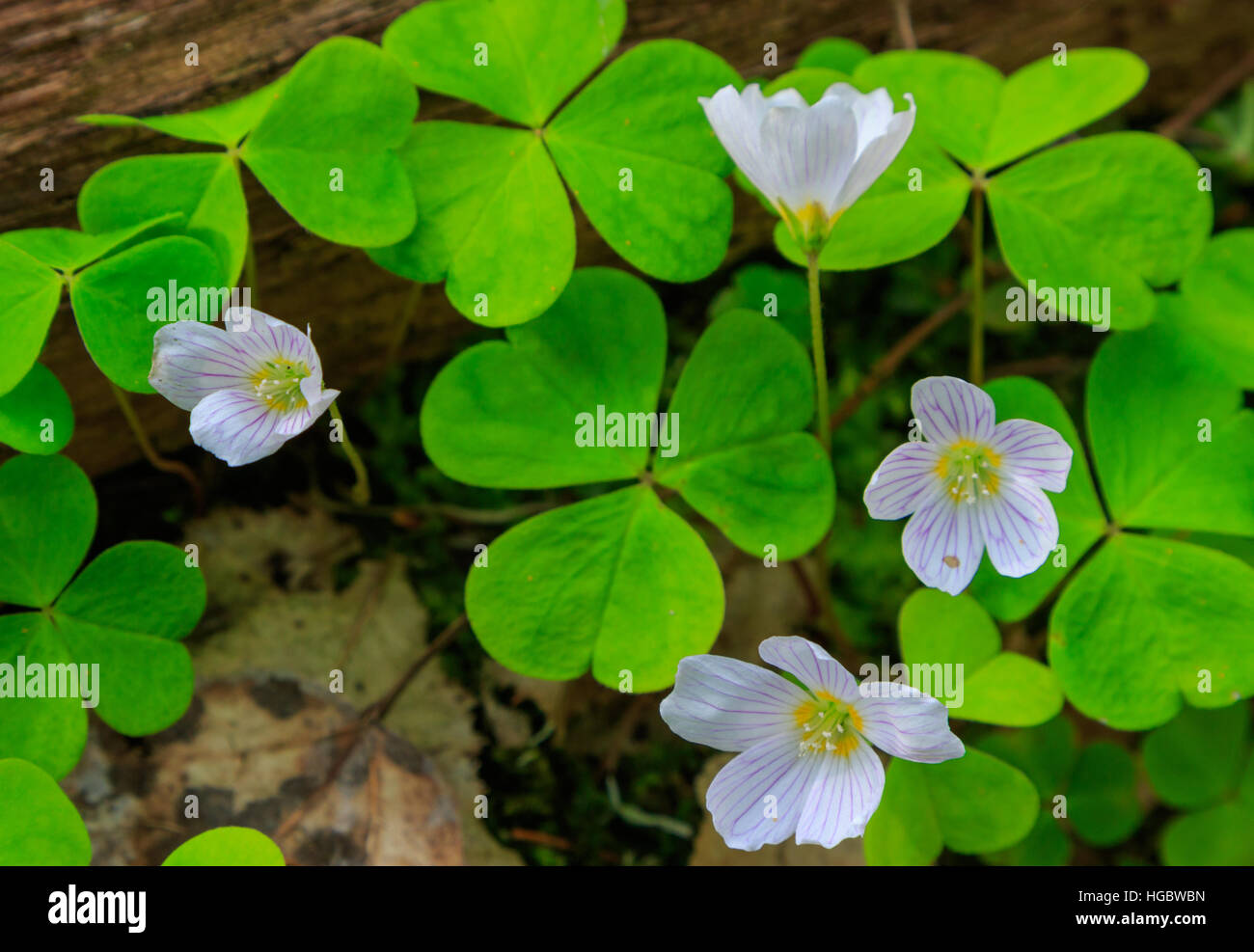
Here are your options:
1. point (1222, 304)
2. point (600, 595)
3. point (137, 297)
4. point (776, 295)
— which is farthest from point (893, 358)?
point (137, 297)

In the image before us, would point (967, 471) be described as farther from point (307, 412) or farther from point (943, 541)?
point (307, 412)

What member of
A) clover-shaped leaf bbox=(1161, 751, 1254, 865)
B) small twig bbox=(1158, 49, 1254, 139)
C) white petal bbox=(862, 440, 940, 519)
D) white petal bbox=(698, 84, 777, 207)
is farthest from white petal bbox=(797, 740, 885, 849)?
small twig bbox=(1158, 49, 1254, 139)

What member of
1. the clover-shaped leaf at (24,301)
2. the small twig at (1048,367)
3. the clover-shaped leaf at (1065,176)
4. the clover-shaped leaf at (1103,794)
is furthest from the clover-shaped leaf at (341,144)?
the clover-shaped leaf at (1103,794)

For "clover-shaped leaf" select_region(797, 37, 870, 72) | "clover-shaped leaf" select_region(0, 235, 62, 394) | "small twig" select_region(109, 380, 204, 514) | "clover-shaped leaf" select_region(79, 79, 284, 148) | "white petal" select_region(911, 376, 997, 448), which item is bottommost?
"white petal" select_region(911, 376, 997, 448)

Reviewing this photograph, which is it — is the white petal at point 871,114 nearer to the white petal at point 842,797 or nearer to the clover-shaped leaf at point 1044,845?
the white petal at point 842,797

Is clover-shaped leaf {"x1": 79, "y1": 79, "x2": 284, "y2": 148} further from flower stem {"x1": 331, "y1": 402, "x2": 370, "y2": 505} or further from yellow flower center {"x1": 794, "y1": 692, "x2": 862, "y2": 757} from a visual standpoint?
yellow flower center {"x1": 794, "y1": 692, "x2": 862, "y2": 757}

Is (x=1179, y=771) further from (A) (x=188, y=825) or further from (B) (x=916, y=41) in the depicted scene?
(A) (x=188, y=825)
